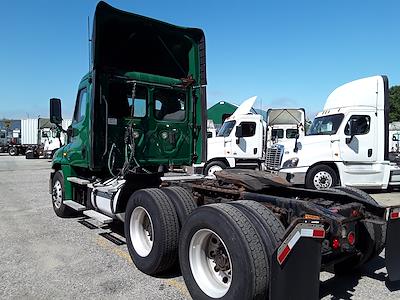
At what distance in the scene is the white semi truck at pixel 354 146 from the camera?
37.5ft

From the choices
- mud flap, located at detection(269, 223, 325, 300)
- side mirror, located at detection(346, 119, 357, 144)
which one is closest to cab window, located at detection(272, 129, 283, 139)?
side mirror, located at detection(346, 119, 357, 144)

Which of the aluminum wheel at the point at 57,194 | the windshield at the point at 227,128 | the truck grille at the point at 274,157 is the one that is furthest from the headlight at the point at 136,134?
the windshield at the point at 227,128

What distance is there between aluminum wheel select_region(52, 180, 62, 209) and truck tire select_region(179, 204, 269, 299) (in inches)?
185

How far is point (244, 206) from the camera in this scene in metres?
3.63

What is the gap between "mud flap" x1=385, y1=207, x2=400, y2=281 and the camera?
3.72 metres

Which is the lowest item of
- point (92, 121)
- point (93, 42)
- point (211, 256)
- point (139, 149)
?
point (211, 256)

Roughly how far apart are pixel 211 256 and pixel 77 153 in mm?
4175

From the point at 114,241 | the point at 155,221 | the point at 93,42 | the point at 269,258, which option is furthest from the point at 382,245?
the point at 93,42

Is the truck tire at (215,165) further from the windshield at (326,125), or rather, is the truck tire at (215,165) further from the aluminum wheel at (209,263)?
the aluminum wheel at (209,263)

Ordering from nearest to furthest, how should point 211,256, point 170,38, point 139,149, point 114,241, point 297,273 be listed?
point 297,273
point 211,256
point 114,241
point 139,149
point 170,38

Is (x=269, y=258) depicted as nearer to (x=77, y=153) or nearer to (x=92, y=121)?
(x=92, y=121)

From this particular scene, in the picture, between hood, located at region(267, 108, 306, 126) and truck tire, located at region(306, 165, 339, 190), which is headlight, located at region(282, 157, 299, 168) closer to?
truck tire, located at region(306, 165, 339, 190)

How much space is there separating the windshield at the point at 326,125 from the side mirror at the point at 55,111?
817 centimetres

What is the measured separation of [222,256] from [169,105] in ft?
12.9
